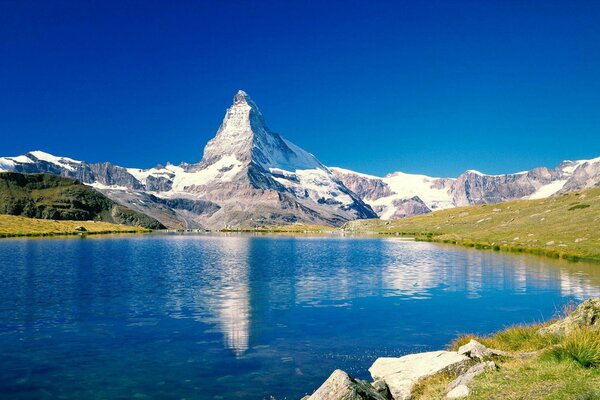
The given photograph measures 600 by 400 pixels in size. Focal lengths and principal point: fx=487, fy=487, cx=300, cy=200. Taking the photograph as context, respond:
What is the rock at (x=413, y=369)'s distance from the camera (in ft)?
65.7

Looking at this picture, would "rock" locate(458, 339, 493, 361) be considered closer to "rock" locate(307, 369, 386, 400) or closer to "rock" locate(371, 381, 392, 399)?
"rock" locate(371, 381, 392, 399)

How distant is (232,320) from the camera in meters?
38.8

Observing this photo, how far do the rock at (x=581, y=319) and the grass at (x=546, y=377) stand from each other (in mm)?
2617

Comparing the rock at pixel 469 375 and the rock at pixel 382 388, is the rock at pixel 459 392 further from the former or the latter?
the rock at pixel 382 388

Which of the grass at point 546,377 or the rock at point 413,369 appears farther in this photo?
the rock at point 413,369

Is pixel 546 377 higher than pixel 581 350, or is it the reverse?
pixel 581 350

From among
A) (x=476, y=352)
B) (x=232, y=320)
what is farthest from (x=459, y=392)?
(x=232, y=320)

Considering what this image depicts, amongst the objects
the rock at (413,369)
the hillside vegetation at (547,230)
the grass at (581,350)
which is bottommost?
the rock at (413,369)

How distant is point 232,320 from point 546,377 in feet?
87.0

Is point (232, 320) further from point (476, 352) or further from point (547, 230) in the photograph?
point (547, 230)

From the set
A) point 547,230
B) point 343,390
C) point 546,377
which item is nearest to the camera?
point 343,390

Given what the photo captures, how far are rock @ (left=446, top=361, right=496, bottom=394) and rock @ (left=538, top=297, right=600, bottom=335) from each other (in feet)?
24.0

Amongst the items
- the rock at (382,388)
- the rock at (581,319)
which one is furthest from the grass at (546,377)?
the rock at (581,319)

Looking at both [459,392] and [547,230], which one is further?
[547,230]
